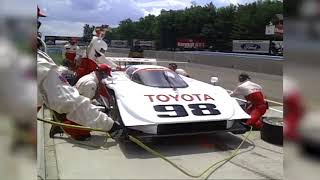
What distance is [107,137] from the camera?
590cm

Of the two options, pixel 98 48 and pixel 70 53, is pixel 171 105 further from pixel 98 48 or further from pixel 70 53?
pixel 70 53

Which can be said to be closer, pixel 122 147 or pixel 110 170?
pixel 110 170

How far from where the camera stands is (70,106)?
194 inches

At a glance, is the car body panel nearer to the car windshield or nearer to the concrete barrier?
the car windshield

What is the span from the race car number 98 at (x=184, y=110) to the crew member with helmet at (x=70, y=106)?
0.60 m

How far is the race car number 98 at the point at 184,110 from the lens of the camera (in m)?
5.23

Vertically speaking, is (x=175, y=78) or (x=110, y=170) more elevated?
(x=175, y=78)

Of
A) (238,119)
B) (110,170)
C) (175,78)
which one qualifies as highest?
(175,78)

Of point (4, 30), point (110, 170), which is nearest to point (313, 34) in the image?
point (4, 30)

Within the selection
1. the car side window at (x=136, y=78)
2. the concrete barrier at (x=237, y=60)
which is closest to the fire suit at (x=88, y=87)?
the car side window at (x=136, y=78)

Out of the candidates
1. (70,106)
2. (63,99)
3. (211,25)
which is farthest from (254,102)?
(211,25)

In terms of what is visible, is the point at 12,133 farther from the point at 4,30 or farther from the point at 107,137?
the point at 107,137

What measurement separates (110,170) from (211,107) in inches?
72.5

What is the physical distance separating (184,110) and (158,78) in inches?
44.3
